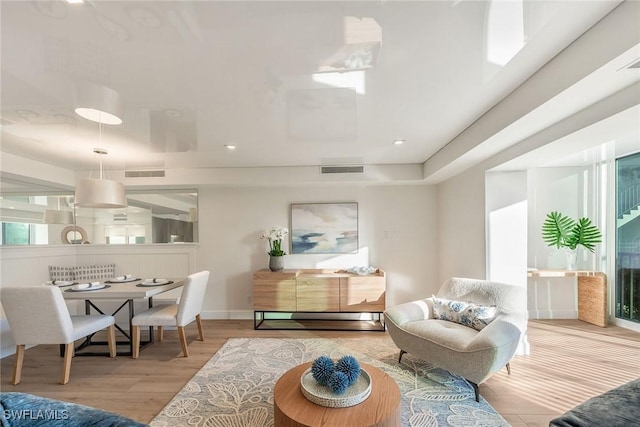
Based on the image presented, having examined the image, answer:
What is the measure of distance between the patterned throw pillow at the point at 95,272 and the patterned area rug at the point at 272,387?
7.88 feet

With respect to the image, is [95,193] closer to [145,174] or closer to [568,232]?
[145,174]

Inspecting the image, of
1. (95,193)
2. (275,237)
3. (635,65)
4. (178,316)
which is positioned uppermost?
(635,65)

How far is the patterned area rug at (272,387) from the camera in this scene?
195 cm

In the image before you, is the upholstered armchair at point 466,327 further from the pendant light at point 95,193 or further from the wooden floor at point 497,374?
the pendant light at point 95,193

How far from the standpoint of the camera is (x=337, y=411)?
1.51 meters

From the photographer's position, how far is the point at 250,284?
4.35 metres

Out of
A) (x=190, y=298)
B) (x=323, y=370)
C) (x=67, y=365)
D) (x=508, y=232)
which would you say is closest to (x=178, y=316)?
(x=190, y=298)

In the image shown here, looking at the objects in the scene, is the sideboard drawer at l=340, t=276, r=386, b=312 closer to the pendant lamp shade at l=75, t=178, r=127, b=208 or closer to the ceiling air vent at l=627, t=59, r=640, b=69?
the pendant lamp shade at l=75, t=178, r=127, b=208

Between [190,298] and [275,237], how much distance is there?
1.45 meters

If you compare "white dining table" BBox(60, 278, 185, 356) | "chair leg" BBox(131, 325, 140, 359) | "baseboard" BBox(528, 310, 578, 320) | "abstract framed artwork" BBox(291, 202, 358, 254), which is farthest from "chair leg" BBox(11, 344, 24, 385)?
"baseboard" BBox(528, 310, 578, 320)

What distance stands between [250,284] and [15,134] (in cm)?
315

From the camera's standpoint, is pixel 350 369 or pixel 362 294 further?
pixel 362 294

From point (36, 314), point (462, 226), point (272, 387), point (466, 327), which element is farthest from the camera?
point (462, 226)

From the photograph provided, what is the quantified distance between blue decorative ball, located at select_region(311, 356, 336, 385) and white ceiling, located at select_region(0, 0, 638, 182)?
1787mm
